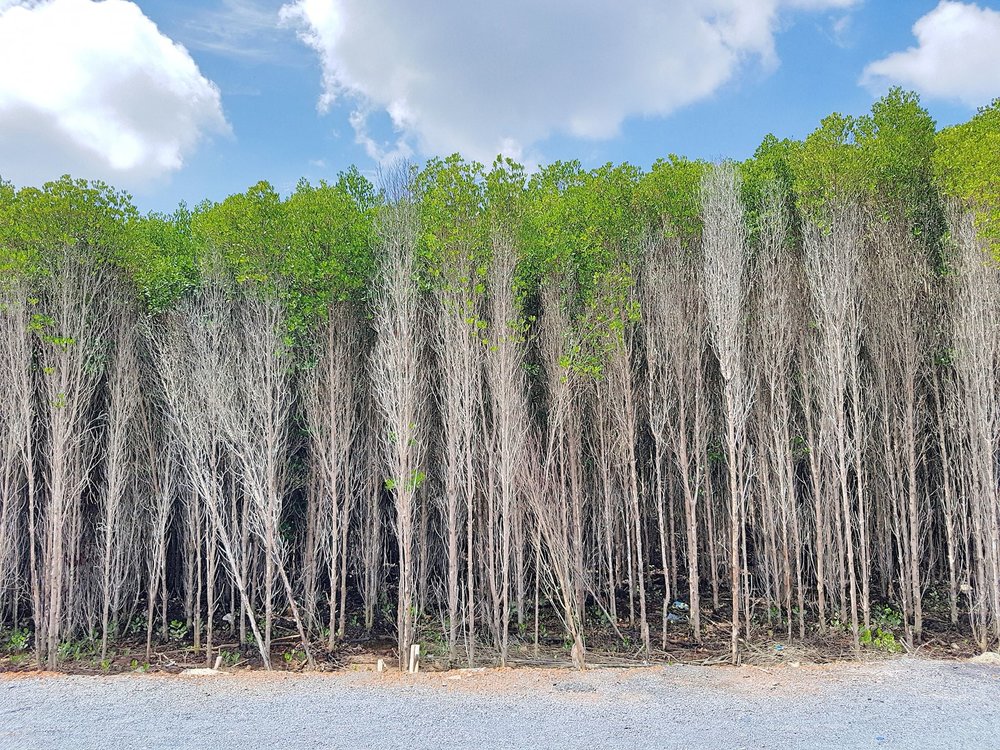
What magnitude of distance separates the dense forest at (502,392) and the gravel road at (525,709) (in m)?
1.30

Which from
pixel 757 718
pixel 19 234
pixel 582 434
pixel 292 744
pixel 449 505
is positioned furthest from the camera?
pixel 582 434

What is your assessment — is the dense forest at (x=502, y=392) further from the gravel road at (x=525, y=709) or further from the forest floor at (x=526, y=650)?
the gravel road at (x=525, y=709)

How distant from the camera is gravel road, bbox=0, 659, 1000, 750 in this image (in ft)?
23.8

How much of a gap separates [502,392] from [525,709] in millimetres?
4877

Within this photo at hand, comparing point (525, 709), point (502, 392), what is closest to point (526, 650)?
Answer: point (525, 709)

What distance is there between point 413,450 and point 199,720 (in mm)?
4909

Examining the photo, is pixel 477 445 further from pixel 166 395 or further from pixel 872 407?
pixel 872 407

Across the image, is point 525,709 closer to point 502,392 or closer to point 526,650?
point 526,650

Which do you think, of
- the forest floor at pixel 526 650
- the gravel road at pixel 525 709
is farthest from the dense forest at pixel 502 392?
the gravel road at pixel 525 709

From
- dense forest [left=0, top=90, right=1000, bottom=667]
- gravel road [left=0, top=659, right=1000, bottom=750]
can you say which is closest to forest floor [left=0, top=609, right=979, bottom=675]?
dense forest [left=0, top=90, right=1000, bottom=667]

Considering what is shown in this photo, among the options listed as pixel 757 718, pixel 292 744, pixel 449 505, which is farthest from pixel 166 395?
pixel 757 718

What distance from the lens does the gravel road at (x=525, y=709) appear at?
7246 millimetres

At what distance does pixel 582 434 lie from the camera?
45.0 ft

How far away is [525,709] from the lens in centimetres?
820
